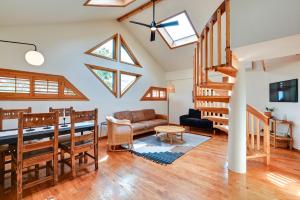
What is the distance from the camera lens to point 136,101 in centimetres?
599

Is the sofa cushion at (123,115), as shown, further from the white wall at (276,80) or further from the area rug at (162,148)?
the white wall at (276,80)

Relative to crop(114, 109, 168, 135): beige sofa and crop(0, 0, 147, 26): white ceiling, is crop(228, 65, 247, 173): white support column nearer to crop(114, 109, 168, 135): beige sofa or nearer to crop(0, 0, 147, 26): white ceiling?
crop(114, 109, 168, 135): beige sofa

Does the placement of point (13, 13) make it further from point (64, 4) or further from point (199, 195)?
point (199, 195)

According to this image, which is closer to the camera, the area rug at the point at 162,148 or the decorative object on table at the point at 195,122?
the area rug at the point at 162,148

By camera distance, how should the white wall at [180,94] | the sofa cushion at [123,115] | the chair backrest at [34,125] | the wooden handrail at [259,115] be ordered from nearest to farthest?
the chair backrest at [34,125], the wooden handrail at [259,115], the sofa cushion at [123,115], the white wall at [180,94]

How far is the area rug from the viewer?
3223 millimetres

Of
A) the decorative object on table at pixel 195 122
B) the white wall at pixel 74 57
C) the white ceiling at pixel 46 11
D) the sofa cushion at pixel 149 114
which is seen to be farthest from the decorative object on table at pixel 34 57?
the decorative object on table at pixel 195 122

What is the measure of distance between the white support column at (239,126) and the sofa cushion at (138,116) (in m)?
3.37

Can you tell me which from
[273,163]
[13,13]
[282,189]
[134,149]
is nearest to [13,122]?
[13,13]

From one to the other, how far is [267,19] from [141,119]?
A: 4.40m

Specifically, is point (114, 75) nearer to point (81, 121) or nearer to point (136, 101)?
point (136, 101)

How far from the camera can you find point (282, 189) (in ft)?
7.10

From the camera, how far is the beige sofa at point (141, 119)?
4.88m

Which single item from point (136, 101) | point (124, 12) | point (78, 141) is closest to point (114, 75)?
point (136, 101)
